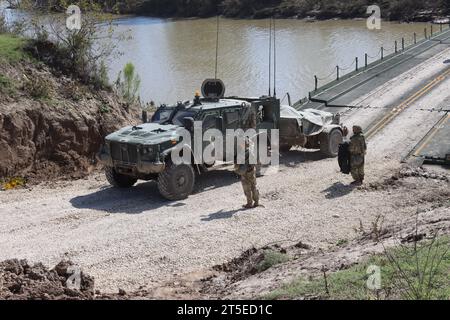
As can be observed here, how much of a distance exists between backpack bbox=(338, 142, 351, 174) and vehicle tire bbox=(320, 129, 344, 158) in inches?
83.7

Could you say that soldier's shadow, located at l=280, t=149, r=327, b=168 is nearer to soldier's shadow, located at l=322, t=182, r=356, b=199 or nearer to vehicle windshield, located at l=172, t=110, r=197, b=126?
soldier's shadow, located at l=322, t=182, r=356, b=199

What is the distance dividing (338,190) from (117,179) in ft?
14.3

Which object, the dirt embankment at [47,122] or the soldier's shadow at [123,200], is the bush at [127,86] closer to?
the dirt embankment at [47,122]

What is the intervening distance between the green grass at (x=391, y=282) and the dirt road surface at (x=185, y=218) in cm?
253

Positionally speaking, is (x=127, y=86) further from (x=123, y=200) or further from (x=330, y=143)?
(x=123, y=200)

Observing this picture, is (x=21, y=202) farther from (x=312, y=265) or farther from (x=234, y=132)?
(x=312, y=265)

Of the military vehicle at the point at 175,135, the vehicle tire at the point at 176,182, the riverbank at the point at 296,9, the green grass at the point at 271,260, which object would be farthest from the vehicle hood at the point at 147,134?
the riverbank at the point at 296,9

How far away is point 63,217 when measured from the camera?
12055mm

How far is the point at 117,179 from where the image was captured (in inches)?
547

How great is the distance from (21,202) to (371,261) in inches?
290

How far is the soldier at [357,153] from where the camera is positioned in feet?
45.8

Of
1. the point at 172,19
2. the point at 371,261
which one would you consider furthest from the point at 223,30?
the point at 371,261

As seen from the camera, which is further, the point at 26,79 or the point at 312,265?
the point at 26,79
